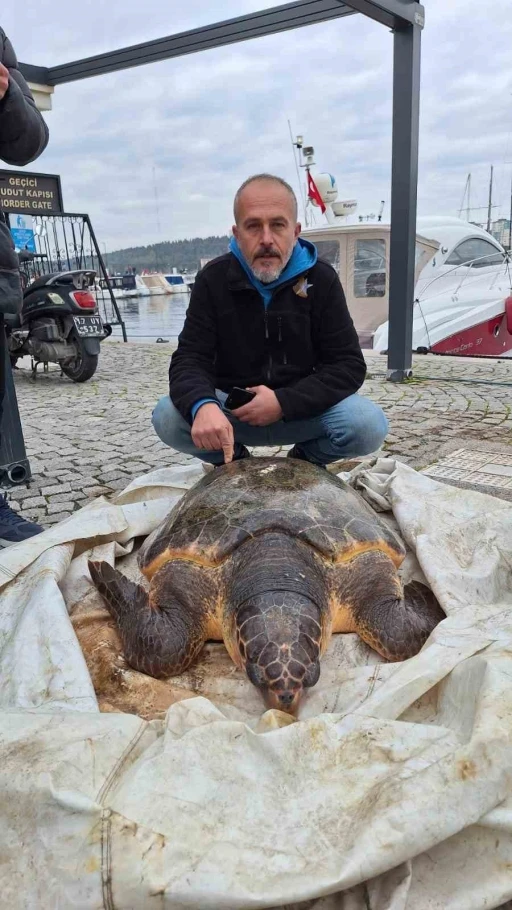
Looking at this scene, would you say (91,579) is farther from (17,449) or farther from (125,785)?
(17,449)

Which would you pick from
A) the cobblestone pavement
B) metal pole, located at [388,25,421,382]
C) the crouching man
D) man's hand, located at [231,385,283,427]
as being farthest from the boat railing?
man's hand, located at [231,385,283,427]

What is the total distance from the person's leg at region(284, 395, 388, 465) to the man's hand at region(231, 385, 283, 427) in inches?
16.5

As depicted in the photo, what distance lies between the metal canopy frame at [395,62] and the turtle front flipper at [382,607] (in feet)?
18.9

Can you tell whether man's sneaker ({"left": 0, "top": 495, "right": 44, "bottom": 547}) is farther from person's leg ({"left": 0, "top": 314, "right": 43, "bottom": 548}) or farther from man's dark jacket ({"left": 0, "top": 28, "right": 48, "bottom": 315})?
man's dark jacket ({"left": 0, "top": 28, "right": 48, "bottom": 315})

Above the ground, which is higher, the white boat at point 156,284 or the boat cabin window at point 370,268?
the white boat at point 156,284

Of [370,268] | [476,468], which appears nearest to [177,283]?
[370,268]

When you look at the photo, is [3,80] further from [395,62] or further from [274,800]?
[395,62]

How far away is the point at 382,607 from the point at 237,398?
1344mm

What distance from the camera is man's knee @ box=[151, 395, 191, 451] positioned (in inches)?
131

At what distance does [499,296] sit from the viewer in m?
13.1

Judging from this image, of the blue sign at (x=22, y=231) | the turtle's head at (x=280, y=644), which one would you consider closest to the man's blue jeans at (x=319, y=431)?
the turtle's head at (x=280, y=644)

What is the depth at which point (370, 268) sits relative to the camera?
13508 mm

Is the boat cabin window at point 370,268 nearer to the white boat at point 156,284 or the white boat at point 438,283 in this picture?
the white boat at point 438,283

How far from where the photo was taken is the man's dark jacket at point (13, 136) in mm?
2719
